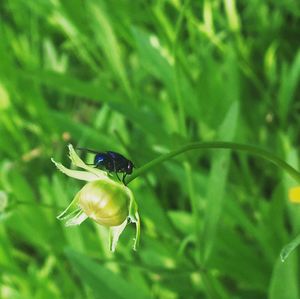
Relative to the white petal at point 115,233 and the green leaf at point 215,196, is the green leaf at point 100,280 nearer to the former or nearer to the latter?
the green leaf at point 215,196

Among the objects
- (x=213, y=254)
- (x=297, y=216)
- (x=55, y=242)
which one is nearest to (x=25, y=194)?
(x=55, y=242)

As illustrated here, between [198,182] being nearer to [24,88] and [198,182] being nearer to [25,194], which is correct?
[25,194]

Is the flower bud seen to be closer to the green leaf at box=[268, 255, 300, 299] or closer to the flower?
the flower

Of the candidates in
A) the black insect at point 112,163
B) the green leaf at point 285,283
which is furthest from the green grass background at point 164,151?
the black insect at point 112,163

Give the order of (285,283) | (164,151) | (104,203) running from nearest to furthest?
1. (104,203)
2. (285,283)
3. (164,151)

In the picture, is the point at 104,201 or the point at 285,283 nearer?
the point at 104,201

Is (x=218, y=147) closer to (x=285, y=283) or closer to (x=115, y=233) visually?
(x=115, y=233)

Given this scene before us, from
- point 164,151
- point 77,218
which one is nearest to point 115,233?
point 77,218
